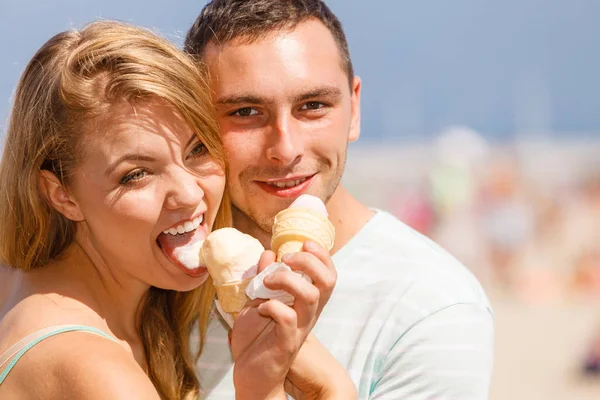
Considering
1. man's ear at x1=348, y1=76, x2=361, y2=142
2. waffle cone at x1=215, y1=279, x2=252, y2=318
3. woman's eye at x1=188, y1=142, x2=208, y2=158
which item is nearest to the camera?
waffle cone at x1=215, y1=279, x2=252, y2=318

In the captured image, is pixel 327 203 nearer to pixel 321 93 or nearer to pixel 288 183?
pixel 288 183

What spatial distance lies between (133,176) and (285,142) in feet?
2.62

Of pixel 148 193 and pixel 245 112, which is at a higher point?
pixel 245 112

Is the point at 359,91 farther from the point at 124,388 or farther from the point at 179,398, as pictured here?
the point at 124,388

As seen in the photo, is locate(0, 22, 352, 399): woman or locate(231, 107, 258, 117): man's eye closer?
locate(0, 22, 352, 399): woman

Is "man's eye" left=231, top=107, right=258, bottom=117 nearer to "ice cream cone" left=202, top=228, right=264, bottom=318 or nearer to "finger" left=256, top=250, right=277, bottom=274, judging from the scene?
"ice cream cone" left=202, top=228, right=264, bottom=318

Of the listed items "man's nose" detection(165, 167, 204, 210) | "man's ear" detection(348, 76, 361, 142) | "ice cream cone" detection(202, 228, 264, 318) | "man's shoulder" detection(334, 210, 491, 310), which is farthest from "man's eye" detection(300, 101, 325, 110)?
"ice cream cone" detection(202, 228, 264, 318)

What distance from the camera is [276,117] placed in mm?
4086

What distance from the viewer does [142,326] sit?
161 inches

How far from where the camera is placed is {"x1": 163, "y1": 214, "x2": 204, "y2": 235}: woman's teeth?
12.0ft

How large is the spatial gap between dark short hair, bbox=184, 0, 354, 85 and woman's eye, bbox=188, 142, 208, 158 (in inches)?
23.1

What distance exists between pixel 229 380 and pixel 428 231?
52.0 feet

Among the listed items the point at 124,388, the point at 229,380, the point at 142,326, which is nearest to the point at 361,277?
the point at 229,380

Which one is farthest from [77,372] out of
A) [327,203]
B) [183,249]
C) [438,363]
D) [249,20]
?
[249,20]
